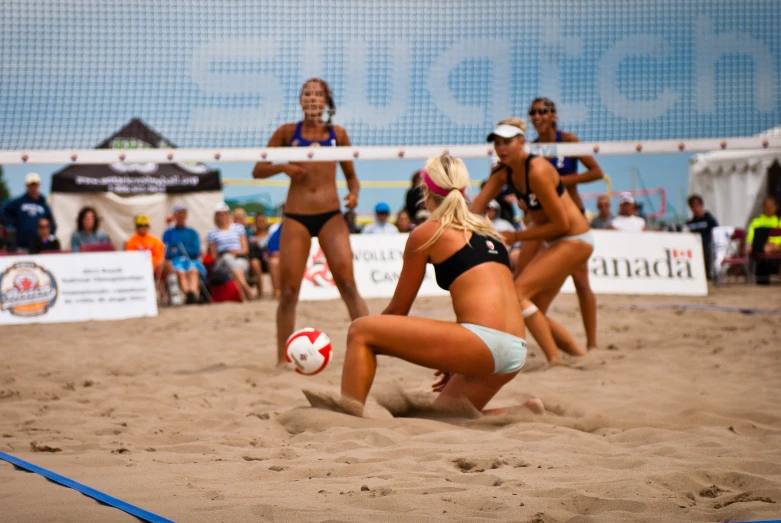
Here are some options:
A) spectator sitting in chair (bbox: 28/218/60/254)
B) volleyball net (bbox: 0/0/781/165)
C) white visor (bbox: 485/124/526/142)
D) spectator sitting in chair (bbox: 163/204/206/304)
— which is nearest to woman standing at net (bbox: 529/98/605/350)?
volleyball net (bbox: 0/0/781/165)

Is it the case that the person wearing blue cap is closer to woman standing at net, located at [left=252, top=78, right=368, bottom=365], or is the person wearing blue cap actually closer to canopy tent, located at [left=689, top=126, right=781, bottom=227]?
Answer: woman standing at net, located at [left=252, top=78, right=368, bottom=365]

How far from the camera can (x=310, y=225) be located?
5852mm

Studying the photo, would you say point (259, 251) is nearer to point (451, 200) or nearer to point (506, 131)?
point (506, 131)

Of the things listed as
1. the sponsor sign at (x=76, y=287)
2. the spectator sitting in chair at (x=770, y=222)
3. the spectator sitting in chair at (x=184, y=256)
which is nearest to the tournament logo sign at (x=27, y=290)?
the sponsor sign at (x=76, y=287)

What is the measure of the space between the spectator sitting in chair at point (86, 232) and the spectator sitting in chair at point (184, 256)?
0.85 meters

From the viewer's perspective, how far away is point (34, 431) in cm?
399

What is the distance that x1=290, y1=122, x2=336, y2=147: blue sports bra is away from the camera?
6059 mm

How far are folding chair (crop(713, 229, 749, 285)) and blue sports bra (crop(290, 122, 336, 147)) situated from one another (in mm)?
8978

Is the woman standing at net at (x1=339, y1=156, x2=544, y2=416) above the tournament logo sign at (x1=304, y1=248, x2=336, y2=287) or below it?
above

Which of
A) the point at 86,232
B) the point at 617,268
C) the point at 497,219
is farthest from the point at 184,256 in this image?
the point at 617,268

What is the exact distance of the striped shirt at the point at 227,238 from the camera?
1233 centimetres

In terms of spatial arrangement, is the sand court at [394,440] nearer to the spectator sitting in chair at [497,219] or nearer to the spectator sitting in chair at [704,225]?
the spectator sitting in chair at [497,219]

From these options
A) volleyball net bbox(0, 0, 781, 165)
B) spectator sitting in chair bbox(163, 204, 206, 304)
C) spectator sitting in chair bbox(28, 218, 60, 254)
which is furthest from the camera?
spectator sitting in chair bbox(163, 204, 206, 304)

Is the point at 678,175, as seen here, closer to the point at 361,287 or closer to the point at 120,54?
the point at 361,287
